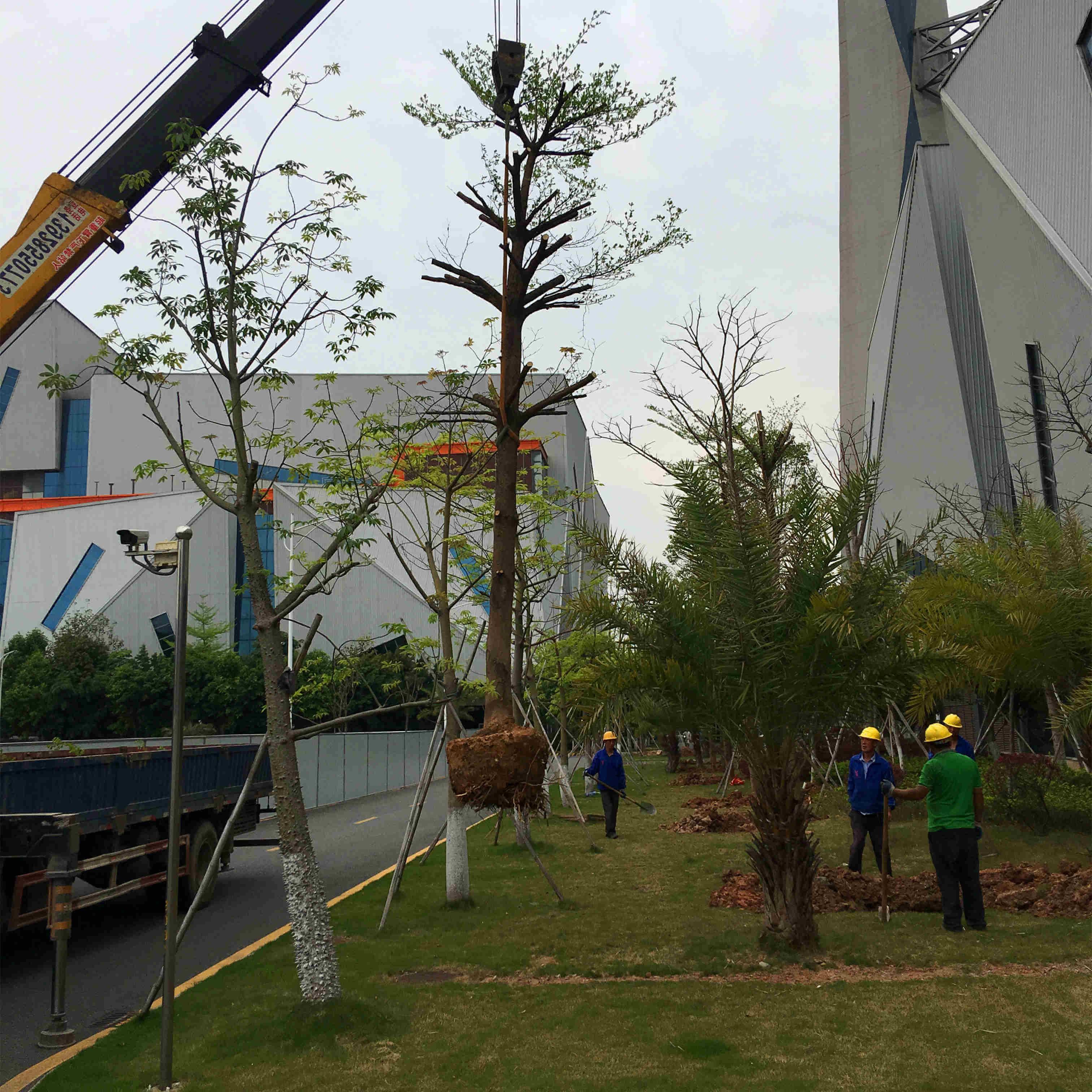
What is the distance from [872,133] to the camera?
63594 millimetres

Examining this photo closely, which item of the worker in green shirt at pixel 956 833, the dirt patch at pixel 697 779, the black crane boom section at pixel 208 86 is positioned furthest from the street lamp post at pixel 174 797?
the dirt patch at pixel 697 779

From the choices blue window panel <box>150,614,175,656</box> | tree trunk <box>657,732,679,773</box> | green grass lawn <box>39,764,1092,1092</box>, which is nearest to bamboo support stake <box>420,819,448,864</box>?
green grass lawn <box>39,764,1092,1092</box>

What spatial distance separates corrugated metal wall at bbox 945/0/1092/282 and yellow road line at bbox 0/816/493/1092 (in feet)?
71.8

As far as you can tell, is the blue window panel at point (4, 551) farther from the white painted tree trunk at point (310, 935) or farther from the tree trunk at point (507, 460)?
the white painted tree trunk at point (310, 935)

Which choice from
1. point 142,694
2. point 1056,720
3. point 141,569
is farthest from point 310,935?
point 141,569

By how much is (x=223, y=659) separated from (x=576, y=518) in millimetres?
39841

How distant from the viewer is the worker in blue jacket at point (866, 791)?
11430 millimetres

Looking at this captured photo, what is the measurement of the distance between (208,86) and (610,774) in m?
11.8

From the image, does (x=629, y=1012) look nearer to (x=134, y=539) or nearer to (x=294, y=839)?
(x=294, y=839)

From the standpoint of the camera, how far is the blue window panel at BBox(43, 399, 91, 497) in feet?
276

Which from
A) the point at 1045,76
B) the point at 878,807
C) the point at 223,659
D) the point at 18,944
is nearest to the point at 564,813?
the point at 878,807

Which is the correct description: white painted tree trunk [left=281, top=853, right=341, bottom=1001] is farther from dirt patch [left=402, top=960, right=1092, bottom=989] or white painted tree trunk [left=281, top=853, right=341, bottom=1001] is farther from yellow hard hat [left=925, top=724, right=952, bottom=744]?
yellow hard hat [left=925, top=724, right=952, bottom=744]

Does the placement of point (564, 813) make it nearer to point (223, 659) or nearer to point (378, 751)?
point (378, 751)

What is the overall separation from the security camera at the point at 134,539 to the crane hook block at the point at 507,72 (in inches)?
169
